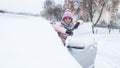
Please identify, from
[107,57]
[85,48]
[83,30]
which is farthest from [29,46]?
[107,57]

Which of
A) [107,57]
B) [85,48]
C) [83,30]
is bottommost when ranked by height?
[107,57]

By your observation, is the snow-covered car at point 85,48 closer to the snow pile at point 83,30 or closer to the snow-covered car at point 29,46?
the snow pile at point 83,30

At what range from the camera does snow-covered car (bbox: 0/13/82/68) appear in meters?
3.21

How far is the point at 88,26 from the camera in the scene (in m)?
6.02

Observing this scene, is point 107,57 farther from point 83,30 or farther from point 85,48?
point 85,48

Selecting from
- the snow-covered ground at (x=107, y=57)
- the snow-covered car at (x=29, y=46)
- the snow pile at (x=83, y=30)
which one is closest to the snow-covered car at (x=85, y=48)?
the snow pile at (x=83, y=30)

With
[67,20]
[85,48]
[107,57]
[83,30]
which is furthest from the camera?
[107,57]

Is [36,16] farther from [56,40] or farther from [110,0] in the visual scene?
[110,0]

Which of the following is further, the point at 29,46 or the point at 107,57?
the point at 107,57

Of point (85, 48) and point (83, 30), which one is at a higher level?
point (83, 30)

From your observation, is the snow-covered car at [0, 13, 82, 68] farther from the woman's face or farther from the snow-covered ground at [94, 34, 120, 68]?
the snow-covered ground at [94, 34, 120, 68]

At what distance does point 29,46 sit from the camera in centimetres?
351

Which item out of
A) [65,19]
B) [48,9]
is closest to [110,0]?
[48,9]

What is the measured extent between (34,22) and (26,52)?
0.72 m
